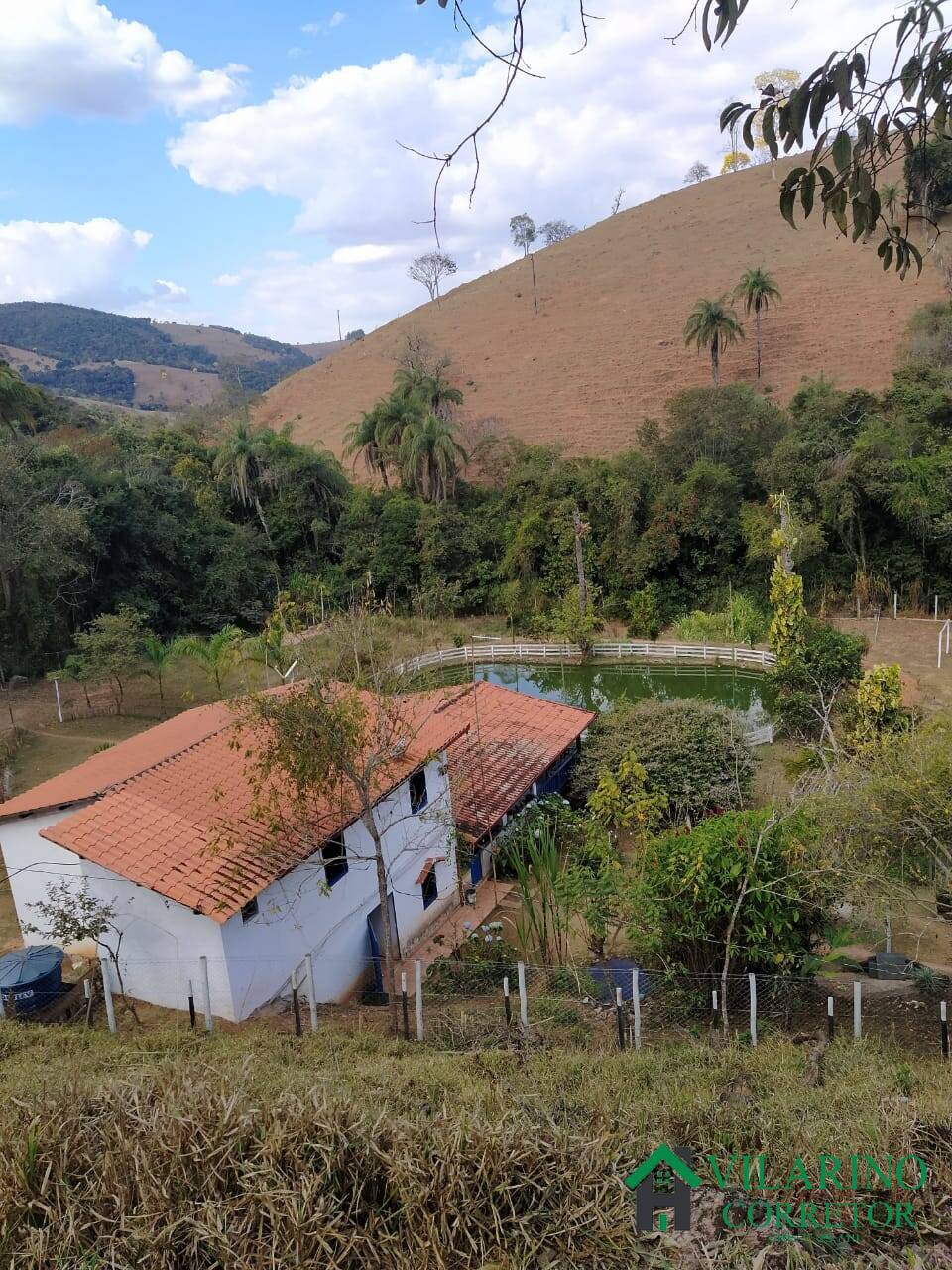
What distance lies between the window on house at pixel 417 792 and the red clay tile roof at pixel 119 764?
111 inches

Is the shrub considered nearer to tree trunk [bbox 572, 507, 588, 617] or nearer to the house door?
the house door

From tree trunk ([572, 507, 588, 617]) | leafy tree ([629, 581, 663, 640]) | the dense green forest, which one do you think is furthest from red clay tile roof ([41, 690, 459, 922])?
leafy tree ([629, 581, 663, 640])

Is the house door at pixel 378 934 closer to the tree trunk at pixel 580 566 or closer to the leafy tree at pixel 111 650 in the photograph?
the leafy tree at pixel 111 650

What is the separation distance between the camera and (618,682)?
24.9 metres

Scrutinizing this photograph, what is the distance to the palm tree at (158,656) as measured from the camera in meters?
21.5

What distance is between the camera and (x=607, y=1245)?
3273 millimetres

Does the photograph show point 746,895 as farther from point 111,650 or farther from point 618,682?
point 111,650

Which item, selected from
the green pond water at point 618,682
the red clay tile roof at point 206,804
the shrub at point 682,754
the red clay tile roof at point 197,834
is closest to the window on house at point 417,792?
the red clay tile roof at point 206,804

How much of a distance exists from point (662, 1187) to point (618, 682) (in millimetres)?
21533

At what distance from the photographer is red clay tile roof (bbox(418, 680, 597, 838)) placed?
45.9 feet

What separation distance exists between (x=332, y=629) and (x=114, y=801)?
11.5 ft

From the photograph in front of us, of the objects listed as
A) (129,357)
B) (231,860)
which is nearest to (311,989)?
(231,860)

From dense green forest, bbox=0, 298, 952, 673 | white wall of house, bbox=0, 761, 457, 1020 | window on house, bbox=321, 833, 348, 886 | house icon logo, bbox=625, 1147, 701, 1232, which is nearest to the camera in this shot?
house icon logo, bbox=625, 1147, 701, 1232

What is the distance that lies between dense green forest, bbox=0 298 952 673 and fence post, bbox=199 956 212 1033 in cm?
1728
